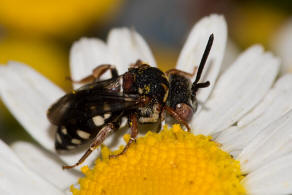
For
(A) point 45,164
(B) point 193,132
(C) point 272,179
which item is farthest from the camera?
(A) point 45,164

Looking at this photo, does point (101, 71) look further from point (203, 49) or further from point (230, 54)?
point (230, 54)

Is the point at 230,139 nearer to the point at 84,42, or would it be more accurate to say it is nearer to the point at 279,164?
the point at 279,164

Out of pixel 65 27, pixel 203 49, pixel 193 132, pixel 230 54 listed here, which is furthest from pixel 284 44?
pixel 193 132

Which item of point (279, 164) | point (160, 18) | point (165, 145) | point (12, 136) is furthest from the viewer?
point (160, 18)

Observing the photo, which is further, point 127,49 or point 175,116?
point 127,49

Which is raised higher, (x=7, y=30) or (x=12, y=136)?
(x=7, y=30)

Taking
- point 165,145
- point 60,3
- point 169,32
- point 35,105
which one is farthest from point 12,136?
point 169,32

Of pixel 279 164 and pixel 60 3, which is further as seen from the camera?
pixel 60 3
